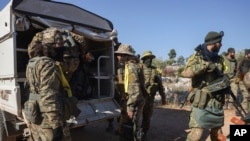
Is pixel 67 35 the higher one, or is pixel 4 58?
pixel 67 35

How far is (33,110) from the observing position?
2.92m

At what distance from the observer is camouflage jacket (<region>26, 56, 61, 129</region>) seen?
282 centimetres

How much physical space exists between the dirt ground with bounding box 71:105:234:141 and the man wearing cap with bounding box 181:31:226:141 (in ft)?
6.53

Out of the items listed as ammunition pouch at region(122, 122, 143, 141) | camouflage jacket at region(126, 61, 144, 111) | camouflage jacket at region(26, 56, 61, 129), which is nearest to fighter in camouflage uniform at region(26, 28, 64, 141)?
camouflage jacket at region(26, 56, 61, 129)

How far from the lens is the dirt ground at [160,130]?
568cm

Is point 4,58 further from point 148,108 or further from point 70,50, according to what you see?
point 148,108

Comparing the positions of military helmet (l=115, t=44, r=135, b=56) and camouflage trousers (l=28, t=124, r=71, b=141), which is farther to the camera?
military helmet (l=115, t=44, r=135, b=56)

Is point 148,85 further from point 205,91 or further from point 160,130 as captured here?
point 205,91

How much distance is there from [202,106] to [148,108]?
1739 millimetres

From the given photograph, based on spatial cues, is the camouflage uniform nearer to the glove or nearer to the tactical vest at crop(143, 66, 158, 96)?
the glove

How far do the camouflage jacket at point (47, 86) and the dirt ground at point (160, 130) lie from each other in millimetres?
2903

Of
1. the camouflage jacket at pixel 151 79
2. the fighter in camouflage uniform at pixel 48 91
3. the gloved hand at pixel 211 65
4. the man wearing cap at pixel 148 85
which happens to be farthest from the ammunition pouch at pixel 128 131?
the gloved hand at pixel 211 65

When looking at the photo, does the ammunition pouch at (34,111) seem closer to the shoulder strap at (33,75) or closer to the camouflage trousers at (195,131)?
the shoulder strap at (33,75)

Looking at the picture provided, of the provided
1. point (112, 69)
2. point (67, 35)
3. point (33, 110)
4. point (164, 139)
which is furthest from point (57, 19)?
point (164, 139)
